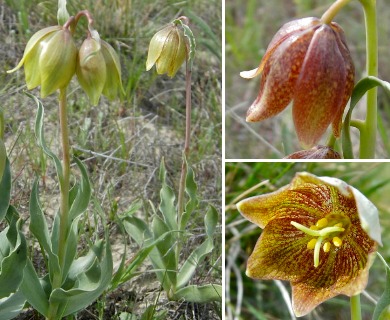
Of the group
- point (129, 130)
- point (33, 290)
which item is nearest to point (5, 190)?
point (33, 290)

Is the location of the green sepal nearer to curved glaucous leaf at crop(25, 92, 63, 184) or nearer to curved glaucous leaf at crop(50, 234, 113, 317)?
curved glaucous leaf at crop(25, 92, 63, 184)

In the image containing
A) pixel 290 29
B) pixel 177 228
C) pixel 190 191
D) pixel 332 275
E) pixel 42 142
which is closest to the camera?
pixel 332 275

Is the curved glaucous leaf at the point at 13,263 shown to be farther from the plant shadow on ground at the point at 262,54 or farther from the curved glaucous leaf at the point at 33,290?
the plant shadow on ground at the point at 262,54

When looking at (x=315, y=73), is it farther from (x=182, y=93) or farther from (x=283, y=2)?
(x=283, y=2)

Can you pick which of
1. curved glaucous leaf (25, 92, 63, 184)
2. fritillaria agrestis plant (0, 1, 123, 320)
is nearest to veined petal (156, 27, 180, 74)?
fritillaria agrestis plant (0, 1, 123, 320)

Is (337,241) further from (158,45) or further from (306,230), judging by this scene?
(158,45)
